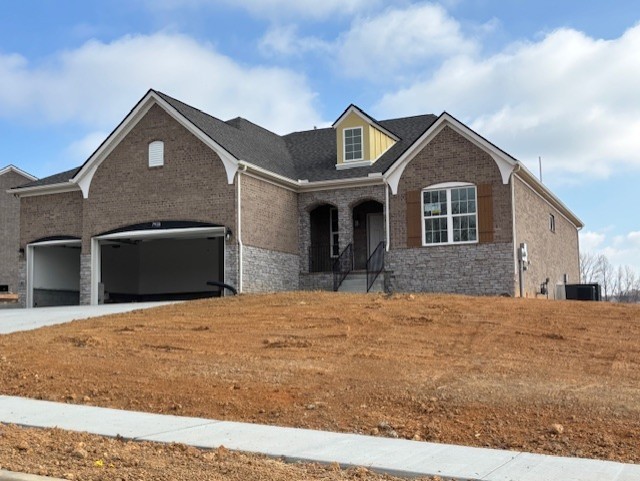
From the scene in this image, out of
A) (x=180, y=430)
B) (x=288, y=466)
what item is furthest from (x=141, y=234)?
(x=288, y=466)

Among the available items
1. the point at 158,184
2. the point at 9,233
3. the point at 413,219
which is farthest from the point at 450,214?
the point at 9,233

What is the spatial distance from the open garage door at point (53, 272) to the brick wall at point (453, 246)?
40.2ft

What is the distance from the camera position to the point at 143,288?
34844 mm

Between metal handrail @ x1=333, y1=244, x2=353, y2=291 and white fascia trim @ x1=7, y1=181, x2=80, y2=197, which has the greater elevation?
white fascia trim @ x1=7, y1=181, x2=80, y2=197

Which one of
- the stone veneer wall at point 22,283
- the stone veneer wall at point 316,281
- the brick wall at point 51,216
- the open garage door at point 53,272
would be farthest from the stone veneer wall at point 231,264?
the stone veneer wall at point 22,283

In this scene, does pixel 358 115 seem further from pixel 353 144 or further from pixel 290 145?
pixel 290 145

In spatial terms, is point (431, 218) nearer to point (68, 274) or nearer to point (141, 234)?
point (141, 234)

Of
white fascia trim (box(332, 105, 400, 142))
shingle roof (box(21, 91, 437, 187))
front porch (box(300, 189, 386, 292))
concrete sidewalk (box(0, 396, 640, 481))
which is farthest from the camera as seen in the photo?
white fascia trim (box(332, 105, 400, 142))

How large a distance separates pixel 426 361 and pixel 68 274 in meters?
23.0

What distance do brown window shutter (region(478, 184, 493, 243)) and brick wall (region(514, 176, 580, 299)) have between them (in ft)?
2.97

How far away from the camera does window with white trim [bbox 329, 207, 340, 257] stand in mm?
28122

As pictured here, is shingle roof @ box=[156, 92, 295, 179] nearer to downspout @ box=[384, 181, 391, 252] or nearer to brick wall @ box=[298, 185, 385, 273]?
brick wall @ box=[298, 185, 385, 273]

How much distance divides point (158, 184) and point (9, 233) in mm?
19613

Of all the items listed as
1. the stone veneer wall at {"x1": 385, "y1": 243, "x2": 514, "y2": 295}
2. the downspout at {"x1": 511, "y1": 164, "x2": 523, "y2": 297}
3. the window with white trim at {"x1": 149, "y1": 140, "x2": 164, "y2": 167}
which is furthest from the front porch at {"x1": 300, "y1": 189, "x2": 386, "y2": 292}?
the window with white trim at {"x1": 149, "y1": 140, "x2": 164, "y2": 167}
